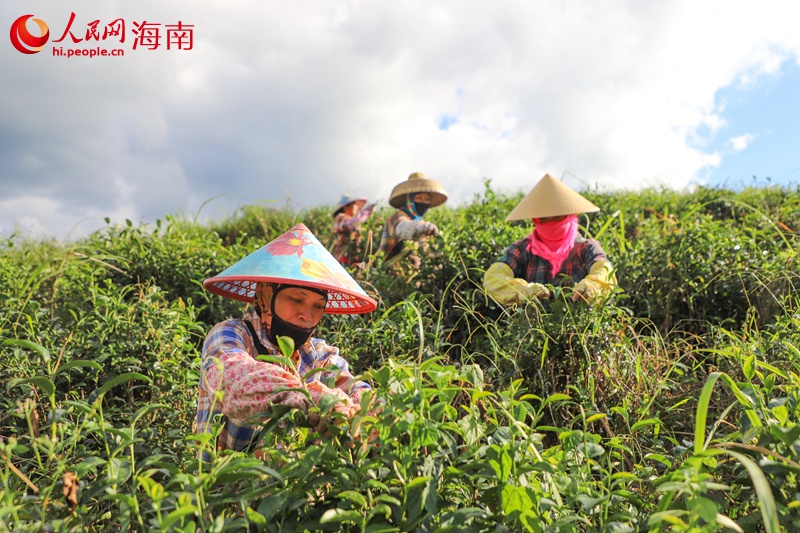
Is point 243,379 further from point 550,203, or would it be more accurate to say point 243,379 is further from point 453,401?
point 550,203

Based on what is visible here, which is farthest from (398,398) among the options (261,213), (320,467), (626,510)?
(261,213)

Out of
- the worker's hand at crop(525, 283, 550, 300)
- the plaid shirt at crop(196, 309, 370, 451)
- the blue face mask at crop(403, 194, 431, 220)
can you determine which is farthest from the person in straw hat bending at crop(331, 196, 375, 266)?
the plaid shirt at crop(196, 309, 370, 451)

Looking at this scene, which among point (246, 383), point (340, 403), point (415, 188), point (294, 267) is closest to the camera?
point (340, 403)

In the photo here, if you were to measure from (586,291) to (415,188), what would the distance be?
3.16 m

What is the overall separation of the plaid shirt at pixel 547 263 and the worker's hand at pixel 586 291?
0.48 meters

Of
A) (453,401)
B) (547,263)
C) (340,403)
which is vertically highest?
(547,263)

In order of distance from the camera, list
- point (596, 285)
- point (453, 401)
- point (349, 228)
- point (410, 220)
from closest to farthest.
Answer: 1. point (453, 401)
2. point (596, 285)
3. point (410, 220)
4. point (349, 228)

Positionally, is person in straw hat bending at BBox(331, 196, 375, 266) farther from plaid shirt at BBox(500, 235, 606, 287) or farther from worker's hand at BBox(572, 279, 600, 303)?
worker's hand at BBox(572, 279, 600, 303)

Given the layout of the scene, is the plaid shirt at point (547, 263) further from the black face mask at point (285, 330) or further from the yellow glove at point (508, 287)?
the black face mask at point (285, 330)

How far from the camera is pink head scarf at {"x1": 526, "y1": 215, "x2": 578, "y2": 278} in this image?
404 centimetres

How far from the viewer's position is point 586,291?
11.3 feet

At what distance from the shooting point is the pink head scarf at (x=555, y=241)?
13.3 ft

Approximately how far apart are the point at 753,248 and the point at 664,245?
0.55 metres

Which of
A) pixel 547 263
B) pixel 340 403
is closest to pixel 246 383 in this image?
pixel 340 403
